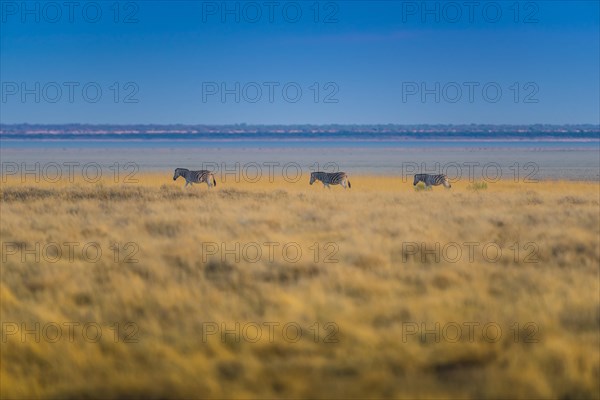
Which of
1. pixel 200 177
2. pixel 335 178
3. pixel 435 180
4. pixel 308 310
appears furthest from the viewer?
pixel 335 178

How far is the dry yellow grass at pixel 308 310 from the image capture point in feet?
19.6

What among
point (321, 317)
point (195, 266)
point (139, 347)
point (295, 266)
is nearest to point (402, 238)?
point (295, 266)

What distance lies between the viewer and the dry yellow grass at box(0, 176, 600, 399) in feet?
19.6

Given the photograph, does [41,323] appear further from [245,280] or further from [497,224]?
[497,224]

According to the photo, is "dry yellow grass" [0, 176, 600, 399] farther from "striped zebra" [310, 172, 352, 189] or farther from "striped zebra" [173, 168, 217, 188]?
"striped zebra" [310, 172, 352, 189]

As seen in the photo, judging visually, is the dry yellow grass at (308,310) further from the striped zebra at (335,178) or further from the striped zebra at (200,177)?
the striped zebra at (335,178)

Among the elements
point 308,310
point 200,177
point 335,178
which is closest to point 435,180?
point 335,178

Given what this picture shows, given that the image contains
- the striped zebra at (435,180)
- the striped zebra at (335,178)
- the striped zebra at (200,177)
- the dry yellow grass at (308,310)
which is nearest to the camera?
the dry yellow grass at (308,310)

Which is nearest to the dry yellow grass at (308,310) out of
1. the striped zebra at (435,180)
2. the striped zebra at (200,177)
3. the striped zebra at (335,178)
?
the striped zebra at (200,177)

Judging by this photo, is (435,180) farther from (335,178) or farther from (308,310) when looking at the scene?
(308,310)

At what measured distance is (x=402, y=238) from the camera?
12.8 meters

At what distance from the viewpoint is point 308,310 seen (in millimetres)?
7840

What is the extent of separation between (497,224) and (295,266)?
6588mm

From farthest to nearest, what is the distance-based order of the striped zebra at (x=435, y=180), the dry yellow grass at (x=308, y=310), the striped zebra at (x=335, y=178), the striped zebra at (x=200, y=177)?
the striped zebra at (x=335, y=178) → the striped zebra at (x=435, y=180) → the striped zebra at (x=200, y=177) → the dry yellow grass at (x=308, y=310)
